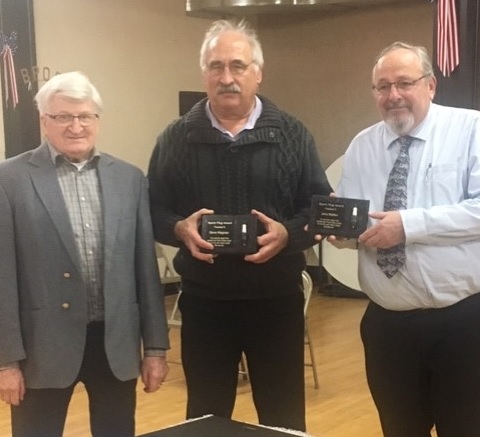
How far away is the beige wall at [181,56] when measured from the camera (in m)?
6.53

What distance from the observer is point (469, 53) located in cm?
391

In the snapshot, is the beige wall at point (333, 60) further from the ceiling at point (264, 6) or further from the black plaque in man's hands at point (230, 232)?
the black plaque in man's hands at point (230, 232)

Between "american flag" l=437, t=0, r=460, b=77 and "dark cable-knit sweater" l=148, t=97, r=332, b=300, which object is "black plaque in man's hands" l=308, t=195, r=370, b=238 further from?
"american flag" l=437, t=0, r=460, b=77

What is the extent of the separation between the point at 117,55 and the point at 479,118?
195 inches

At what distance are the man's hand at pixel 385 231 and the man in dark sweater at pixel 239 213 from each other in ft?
0.70

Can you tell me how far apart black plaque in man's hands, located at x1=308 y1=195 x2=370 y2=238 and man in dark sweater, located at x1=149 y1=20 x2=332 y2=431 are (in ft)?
0.32

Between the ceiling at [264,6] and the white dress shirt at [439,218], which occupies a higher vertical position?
the ceiling at [264,6]

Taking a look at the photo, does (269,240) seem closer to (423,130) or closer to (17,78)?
(423,130)

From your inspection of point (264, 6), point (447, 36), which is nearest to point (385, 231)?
point (447, 36)

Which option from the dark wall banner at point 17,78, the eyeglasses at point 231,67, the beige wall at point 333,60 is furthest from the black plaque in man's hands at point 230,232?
the beige wall at point 333,60

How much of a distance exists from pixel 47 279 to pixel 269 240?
643 mm

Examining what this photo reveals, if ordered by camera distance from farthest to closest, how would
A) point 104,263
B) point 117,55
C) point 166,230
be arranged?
1. point 117,55
2. point 166,230
3. point 104,263

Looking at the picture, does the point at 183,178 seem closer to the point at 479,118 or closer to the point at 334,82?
the point at 479,118

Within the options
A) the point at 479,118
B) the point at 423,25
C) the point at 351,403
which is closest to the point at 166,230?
the point at 479,118
